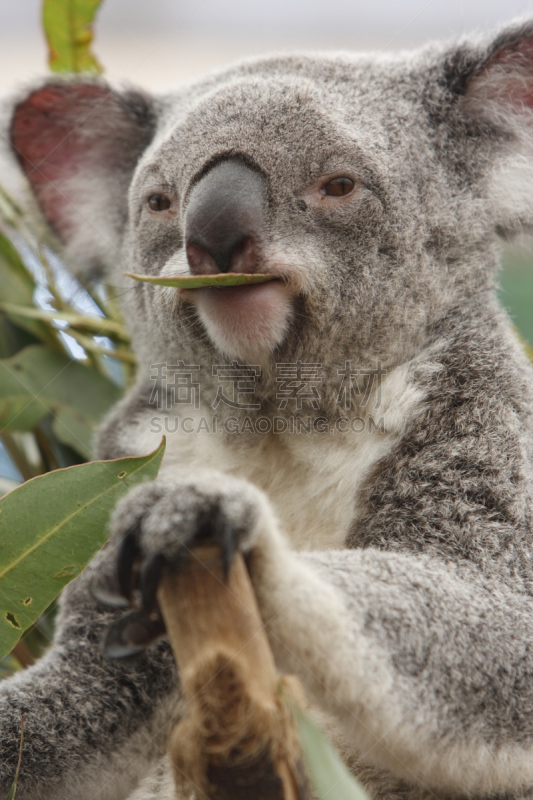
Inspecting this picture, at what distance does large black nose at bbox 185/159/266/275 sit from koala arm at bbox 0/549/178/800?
916 millimetres

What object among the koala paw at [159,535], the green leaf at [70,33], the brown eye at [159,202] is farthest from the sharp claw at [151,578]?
the green leaf at [70,33]

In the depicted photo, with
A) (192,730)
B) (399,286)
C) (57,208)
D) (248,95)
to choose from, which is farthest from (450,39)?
(192,730)

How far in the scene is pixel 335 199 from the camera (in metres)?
1.79

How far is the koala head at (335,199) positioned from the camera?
1.77m

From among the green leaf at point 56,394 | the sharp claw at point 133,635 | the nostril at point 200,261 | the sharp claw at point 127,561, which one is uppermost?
the nostril at point 200,261

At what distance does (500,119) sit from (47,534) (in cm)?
152

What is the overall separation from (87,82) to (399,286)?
128cm

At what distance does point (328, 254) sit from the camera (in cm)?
178

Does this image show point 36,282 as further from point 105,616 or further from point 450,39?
point 450,39

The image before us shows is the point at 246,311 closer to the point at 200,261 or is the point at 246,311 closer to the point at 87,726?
the point at 200,261

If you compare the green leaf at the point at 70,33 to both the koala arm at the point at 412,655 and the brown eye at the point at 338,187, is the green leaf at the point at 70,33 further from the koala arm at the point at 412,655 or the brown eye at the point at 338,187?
the koala arm at the point at 412,655

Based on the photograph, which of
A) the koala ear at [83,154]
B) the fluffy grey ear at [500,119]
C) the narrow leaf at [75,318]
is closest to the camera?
the fluffy grey ear at [500,119]

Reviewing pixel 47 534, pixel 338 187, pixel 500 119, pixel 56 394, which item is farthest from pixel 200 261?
pixel 56 394

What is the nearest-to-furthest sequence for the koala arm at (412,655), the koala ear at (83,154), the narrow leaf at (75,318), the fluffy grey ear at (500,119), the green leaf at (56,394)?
the koala arm at (412,655) → the fluffy grey ear at (500,119) → the koala ear at (83,154) → the green leaf at (56,394) → the narrow leaf at (75,318)
